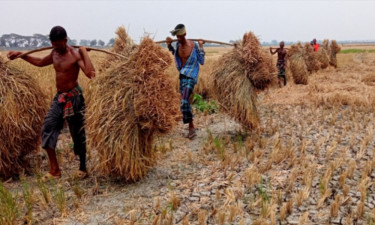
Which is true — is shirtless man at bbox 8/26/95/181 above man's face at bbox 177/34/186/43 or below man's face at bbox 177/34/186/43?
below

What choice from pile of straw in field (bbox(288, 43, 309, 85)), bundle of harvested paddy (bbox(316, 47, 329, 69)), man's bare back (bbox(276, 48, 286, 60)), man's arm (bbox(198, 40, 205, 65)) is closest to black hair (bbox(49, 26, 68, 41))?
man's arm (bbox(198, 40, 205, 65))

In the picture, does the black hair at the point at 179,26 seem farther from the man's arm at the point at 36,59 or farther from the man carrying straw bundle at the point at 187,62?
the man's arm at the point at 36,59

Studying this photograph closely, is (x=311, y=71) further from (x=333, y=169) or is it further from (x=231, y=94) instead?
(x=333, y=169)

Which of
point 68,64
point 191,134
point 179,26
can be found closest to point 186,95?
point 191,134

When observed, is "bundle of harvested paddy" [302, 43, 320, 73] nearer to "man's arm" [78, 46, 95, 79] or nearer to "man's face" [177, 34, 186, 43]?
"man's face" [177, 34, 186, 43]

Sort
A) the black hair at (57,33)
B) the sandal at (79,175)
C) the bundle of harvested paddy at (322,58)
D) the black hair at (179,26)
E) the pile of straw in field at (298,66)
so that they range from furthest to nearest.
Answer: the bundle of harvested paddy at (322,58)
the pile of straw in field at (298,66)
the black hair at (179,26)
the sandal at (79,175)
the black hair at (57,33)

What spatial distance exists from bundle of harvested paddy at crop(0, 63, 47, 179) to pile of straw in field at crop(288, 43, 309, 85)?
34.5 ft

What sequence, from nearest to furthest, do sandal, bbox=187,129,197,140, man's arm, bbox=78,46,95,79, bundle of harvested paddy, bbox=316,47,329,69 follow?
1. man's arm, bbox=78,46,95,79
2. sandal, bbox=187,129,197,140
3. bundle of harvested paddy, bbox=316,47,329,69

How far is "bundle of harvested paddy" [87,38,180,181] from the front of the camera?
3766 mm

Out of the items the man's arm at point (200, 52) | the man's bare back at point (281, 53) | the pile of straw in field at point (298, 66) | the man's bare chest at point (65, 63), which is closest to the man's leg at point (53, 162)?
the man's bare chest at point (65, 63)

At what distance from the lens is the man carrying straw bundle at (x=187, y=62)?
18.9ft

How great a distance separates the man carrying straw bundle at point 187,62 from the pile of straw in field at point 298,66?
321 inches

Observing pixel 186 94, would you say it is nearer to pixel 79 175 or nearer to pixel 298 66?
pixel 79 175

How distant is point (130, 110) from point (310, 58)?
44.9 feet
